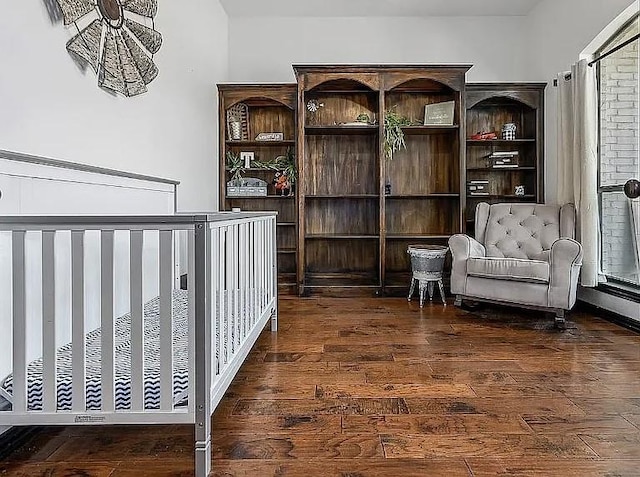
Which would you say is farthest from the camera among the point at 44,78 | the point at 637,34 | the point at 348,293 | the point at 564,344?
the point at 348,293

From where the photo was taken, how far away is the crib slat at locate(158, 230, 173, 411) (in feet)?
5.12

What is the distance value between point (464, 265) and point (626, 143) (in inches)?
56.9

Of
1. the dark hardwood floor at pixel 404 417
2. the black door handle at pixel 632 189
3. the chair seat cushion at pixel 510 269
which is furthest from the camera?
the chair seat cushion at pixel 510 269

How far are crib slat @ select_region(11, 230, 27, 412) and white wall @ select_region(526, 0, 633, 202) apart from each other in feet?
13.2

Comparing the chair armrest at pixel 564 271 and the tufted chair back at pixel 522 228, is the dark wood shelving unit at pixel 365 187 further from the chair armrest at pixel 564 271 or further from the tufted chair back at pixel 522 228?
the chair armrest at pixel 564 271

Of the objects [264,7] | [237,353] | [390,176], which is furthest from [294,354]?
[264,7]

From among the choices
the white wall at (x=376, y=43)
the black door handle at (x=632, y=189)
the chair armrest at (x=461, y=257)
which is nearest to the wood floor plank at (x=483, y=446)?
the black door handle at (x=632, y=189)

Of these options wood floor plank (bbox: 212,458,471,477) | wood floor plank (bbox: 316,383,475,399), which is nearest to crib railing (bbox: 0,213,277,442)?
wood floor plank (bbox: 212,458,471,477)

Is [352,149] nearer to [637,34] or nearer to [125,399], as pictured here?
[637,34]

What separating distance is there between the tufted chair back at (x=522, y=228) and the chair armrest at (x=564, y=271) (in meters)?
0.44

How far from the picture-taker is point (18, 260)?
5.30ft

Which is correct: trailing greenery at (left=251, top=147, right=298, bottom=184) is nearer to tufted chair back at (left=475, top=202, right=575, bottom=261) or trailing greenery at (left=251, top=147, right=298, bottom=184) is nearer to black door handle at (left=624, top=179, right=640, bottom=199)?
tufted chair back at (left=475, top=202, right=575, bottom=261)

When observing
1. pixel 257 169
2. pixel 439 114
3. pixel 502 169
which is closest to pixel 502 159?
pixel 502 169

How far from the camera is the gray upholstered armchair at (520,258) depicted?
3666 millimetres
